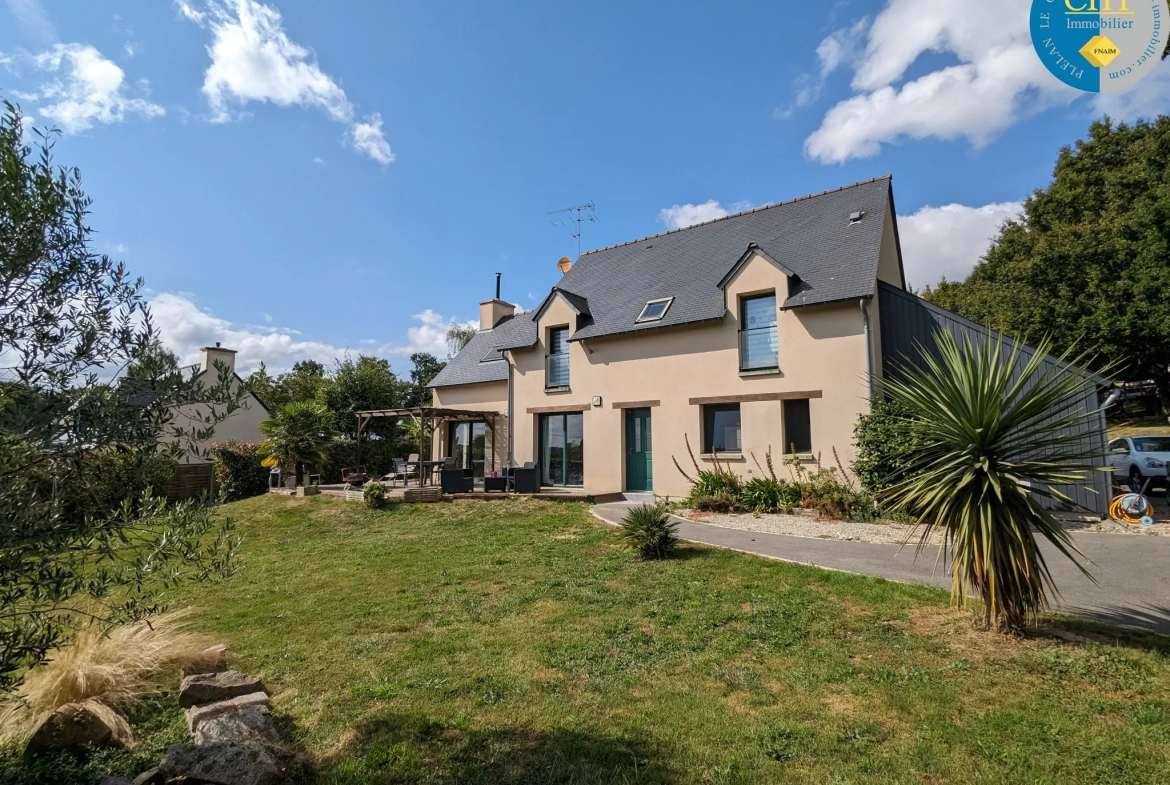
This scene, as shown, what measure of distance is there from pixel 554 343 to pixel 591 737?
15472 mm

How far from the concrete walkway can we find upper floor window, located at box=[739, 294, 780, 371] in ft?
16.9

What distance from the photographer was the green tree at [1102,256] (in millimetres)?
22281

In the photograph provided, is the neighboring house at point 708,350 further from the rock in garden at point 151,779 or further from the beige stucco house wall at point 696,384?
the rock in garden at point 151,779

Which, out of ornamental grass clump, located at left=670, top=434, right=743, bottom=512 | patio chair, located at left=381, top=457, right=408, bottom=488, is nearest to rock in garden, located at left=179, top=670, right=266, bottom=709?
ornamental grass clump, located at left=670, top=434, right=743, bottom=512

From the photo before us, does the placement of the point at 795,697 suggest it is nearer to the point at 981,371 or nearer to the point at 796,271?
the point at 981,371

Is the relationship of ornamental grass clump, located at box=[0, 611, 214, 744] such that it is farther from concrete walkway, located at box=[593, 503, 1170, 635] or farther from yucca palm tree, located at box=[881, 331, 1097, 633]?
concrete walkway, located at box=[593, 503, 1170, 635]

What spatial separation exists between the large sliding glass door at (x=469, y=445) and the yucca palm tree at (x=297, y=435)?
4651 millimetres

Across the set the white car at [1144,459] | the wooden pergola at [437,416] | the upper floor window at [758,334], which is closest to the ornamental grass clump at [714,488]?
the upper floor window at [758,334]

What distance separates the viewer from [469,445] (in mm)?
21422

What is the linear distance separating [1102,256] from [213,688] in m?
32.5

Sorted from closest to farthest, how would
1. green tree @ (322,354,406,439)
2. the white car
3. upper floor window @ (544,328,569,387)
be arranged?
the white car < upper floor window @ (544,328,569,387) < green tree @ (322,354,406,439)

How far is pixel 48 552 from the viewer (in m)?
2.51

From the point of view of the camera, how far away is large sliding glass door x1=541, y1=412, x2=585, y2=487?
17.7 metres

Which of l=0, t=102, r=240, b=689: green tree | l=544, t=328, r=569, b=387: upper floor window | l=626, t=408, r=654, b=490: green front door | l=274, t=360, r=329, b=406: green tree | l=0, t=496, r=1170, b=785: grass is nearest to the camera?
l=0, t=102, r=240, b=689: green tree
